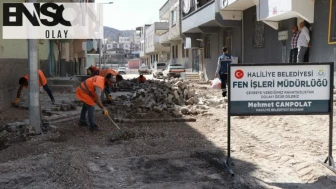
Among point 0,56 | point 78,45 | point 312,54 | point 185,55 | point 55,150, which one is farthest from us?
point 185,55

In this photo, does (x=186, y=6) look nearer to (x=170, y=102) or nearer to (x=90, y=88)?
(x=170, y=102)

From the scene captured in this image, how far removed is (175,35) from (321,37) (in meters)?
23.3

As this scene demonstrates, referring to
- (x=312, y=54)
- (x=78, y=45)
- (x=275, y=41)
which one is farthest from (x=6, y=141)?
(x=78, y=45)

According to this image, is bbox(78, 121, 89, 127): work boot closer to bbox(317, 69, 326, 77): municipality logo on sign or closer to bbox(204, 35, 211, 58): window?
bbox(317, 69, 326, 77): municipality logo on sign

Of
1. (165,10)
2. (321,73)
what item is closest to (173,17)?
(165,10)

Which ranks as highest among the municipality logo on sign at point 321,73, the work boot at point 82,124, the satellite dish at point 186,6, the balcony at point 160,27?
the balcony at point 160,27

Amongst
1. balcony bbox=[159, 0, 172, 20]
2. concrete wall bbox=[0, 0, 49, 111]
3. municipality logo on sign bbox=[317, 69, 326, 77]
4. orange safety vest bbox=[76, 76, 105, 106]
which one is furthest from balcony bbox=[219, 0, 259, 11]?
balcony bbox=[159, 0, 172, 20]

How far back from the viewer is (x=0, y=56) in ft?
32.8

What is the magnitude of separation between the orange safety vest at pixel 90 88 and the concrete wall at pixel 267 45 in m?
7.82

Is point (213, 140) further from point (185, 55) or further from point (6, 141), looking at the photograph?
point (185, 55)

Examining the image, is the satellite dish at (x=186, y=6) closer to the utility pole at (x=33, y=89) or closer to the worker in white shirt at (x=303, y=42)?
the worker in white shirt at (x=303, y=42)

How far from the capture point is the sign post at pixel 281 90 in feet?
15.6

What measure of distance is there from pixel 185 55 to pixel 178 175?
3017 cm

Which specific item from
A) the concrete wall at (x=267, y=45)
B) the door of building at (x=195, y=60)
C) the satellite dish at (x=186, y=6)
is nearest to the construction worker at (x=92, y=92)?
the concrete wall at (x=267, y=45)
